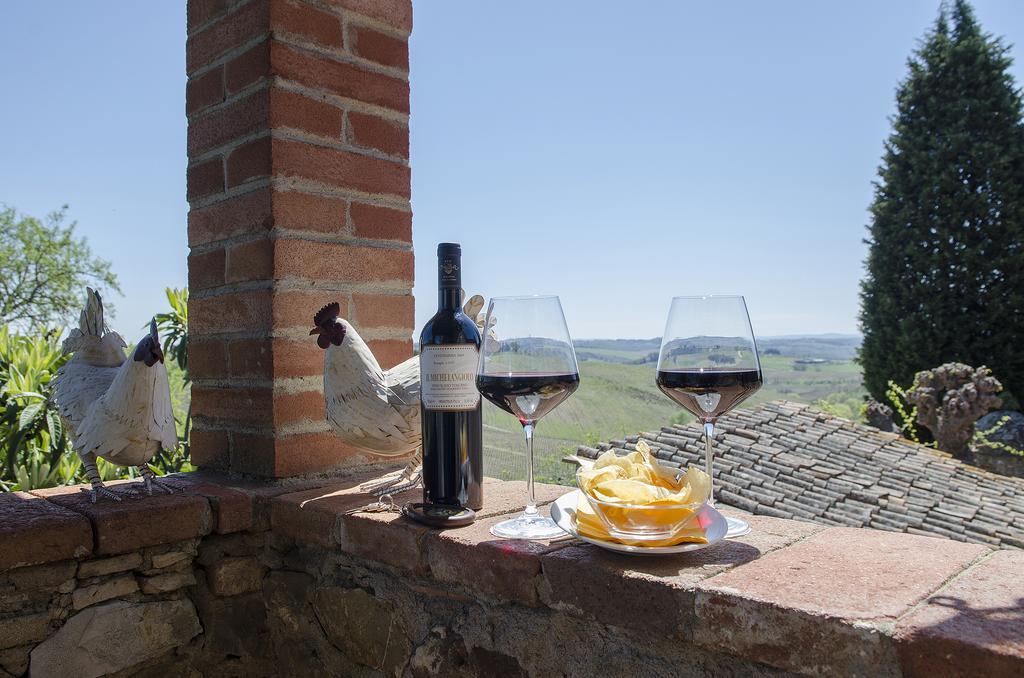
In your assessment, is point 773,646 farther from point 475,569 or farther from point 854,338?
point 854,338

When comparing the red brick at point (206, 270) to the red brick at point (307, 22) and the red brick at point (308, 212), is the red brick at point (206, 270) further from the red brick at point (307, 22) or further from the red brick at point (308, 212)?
the red brick at point (307, 22)

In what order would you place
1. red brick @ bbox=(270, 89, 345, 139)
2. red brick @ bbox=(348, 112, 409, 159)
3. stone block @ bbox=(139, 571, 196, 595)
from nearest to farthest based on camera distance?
stone block @ bbox=(139, 571, 196, 595) → red brick @ bbox=(270, 89, 345, 139) → red brick @ bbox=(348, 112, 409, 159)

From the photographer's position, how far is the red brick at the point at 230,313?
1.44 meters

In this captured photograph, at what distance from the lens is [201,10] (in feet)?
5.28

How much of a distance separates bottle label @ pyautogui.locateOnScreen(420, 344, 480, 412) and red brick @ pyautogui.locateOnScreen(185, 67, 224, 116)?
3.04 ft

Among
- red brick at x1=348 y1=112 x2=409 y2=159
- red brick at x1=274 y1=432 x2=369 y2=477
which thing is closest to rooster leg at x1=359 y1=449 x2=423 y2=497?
red brick at x1=274 y1=432 x2=369 y2=477

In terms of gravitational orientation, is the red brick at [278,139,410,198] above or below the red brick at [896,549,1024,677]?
above

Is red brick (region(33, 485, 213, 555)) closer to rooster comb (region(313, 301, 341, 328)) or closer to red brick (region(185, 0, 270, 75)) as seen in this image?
rooster comb (region(313, 301, 341, 328))

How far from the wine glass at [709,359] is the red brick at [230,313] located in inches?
34.5

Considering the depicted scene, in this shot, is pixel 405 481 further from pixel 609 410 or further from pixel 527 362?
pixel 609 410

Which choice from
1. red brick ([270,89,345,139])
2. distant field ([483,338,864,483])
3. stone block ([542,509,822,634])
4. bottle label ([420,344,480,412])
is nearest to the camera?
stone block ([542,509,822,634])

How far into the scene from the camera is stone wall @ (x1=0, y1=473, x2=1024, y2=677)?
675mm

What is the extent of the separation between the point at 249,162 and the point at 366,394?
2.08 ft

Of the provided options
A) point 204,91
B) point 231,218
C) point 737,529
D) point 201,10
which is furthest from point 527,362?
point 201,10
